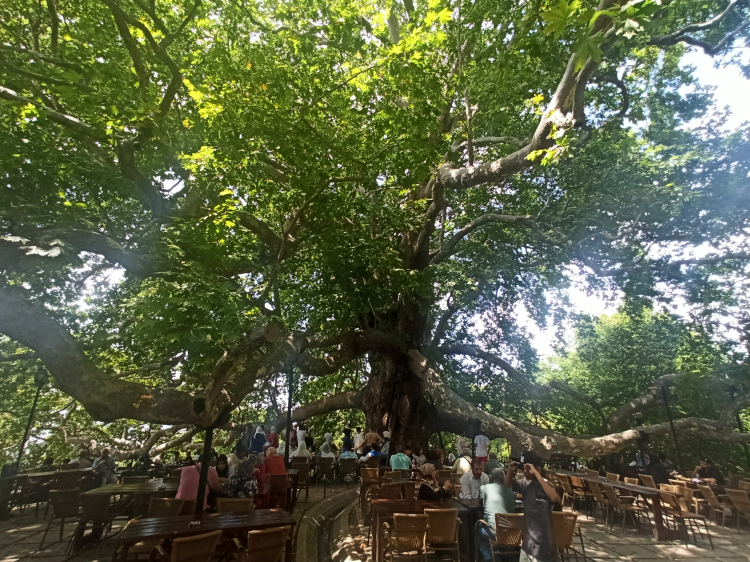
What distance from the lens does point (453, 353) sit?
583 inches

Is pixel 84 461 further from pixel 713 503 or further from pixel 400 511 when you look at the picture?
pixel 713 503

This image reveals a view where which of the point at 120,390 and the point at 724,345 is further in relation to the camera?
the point at 724,345

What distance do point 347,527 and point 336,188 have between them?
23.3 ft

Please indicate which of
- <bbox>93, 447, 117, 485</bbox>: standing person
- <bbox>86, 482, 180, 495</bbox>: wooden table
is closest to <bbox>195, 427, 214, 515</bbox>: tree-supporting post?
<bbox>86, 482, 180, 495</bbox>: wooden table

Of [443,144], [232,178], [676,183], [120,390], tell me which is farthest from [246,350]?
[676,183]

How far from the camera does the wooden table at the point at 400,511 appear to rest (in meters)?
4.96

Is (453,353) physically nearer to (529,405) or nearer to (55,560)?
(529,405)

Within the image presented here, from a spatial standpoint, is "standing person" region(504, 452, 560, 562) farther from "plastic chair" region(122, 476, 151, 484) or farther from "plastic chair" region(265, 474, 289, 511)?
"plastic chair" region(122, 476, 151, 484)

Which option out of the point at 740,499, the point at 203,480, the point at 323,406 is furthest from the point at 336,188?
the point at 740,499

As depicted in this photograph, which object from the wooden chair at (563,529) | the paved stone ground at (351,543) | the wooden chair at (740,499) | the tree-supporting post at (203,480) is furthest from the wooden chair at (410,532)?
the wooden chair at (740,499)

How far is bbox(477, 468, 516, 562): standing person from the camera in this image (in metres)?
4.78

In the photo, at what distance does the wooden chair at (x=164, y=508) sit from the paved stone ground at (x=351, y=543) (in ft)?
2.93

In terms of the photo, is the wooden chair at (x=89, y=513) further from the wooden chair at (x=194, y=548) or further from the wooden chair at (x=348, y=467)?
the wooden chair at (x=348, y=467)

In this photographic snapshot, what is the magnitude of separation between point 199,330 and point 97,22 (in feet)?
20.0
